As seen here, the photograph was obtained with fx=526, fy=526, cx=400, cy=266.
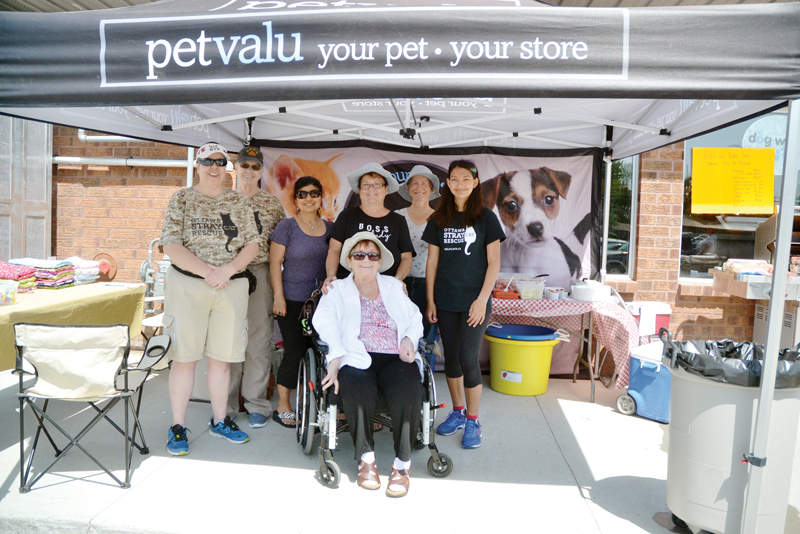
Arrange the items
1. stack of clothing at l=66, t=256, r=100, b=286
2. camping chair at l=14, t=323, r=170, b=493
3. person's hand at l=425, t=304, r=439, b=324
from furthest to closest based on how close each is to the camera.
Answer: stack of clothing at l=66, t=256, r=100, b=286 → person's hand at l=425, t=304, r=439, b=324 → camping chair at l=14, t=323, r=170, b=493

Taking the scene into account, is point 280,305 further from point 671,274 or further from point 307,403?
point 671,274

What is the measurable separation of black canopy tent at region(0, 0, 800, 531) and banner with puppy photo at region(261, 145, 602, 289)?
8.00ft

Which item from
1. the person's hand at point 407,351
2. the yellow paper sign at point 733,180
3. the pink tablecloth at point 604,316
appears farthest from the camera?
the yellow paper sign at point 733,180

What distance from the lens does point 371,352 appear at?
3.03 meters

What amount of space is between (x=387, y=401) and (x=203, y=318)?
121cm

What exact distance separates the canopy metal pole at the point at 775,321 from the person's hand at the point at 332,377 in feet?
6.28

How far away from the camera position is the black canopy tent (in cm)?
203

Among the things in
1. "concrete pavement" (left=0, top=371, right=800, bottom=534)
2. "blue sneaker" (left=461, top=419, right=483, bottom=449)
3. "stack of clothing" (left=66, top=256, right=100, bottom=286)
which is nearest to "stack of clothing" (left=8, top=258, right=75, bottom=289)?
"stack of clothing" (left=66, top=256, right=100, bottom=286)

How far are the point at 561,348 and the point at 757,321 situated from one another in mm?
1820

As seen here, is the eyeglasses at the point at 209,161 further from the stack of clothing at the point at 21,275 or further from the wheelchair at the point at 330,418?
the stack of clothing at the point at 21,275

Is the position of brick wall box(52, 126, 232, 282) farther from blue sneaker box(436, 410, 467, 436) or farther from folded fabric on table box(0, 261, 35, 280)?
blue sneaker box(436, 410, 467, 436)

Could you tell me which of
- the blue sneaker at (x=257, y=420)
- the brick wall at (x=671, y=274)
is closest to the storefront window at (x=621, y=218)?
the brick wall at (x=671, y=274)

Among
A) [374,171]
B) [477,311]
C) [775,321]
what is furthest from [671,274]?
[374,171]

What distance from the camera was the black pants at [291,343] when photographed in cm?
354
